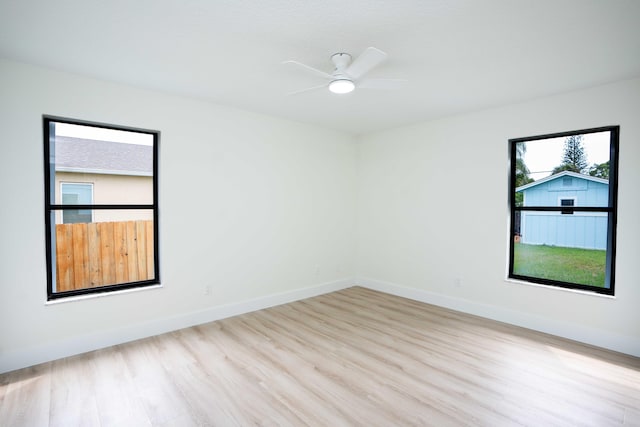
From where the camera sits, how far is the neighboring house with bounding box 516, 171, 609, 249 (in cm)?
335

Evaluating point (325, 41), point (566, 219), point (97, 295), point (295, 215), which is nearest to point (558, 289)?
point (566, 219)

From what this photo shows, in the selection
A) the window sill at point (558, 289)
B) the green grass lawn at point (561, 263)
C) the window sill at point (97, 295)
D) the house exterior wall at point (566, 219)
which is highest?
the house exterior wall at point (566, 219)

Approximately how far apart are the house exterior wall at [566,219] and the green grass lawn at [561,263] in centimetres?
7

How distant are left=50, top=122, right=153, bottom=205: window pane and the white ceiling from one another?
23.1 inches

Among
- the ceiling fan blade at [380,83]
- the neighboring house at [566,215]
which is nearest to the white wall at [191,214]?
the ceiling fan blade at [380,83]

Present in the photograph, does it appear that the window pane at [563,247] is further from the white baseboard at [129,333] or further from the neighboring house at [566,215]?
the white baseboard at [129,333]

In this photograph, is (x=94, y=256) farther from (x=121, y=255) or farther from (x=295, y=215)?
(x=295, y=215)

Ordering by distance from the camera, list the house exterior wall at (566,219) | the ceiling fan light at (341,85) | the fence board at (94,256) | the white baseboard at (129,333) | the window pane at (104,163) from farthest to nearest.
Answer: the house exterior wall at (566,219)
the fence board at (94,256)
the window pane at (104,163)
the white baseboard at (129,333)
the ceiling fan light at (341,85)

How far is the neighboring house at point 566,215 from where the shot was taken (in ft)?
11.0

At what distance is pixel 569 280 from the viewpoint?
3539 mm

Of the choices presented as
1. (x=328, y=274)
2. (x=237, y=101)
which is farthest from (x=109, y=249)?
(x=328, y=274)

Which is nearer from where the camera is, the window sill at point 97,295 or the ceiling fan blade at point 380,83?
the ceiling fan blade at point 380,83

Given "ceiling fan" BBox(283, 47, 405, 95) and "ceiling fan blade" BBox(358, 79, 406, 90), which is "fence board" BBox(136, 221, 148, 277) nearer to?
"ceiling fan" BBox(283, 47, 405, 95)

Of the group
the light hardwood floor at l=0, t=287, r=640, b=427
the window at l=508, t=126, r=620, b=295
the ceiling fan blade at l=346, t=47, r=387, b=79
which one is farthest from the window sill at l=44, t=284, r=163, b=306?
the window at l=508, t=126, r=620, b=295
